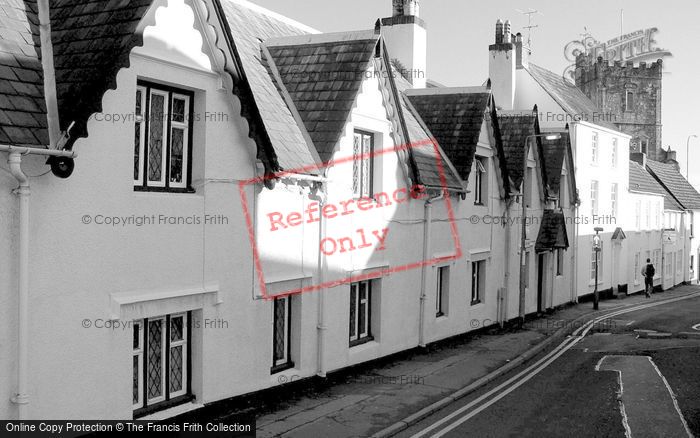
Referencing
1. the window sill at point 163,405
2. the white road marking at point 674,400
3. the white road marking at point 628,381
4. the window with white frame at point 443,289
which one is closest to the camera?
the window sill at point 163,405

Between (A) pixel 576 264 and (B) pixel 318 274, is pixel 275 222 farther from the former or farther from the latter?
(A) pixel 576 264

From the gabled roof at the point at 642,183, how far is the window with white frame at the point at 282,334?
34398 millimetres

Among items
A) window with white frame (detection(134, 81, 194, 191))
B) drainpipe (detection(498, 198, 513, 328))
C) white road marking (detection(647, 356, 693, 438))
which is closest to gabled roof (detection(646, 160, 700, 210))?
drainpipe (detection(498, 198, 513, 328))

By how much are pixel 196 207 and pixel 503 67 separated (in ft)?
86.5

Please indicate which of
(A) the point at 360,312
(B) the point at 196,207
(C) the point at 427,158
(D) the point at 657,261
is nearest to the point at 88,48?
(B) the point at 196,207

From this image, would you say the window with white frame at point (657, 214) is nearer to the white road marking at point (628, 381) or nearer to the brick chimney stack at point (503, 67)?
the brick chimney stack at point (503, 67)

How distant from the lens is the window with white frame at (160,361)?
32.1ft

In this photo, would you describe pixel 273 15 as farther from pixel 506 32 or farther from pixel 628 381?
pixel 506 32

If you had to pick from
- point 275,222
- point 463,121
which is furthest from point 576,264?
point 275,222

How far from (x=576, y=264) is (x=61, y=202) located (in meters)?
30.9

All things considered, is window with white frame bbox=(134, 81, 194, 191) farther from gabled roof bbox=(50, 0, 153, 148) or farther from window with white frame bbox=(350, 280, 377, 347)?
window with white frame bbox=(350, 280, 377, 347)

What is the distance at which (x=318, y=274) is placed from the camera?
544 inches

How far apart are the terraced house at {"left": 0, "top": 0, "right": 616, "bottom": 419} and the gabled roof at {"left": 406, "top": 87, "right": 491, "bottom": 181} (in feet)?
4.17

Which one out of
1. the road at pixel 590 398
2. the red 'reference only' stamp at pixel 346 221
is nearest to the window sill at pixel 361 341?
the red 'reference only' stamp at pixel 346 221
